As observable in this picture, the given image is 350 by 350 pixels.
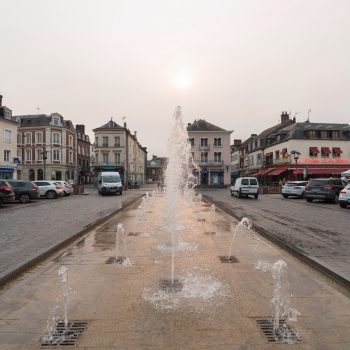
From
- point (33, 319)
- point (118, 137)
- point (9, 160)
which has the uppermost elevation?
point (118, 137)

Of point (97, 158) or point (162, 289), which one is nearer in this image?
point (162, 289)

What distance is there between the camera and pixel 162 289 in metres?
5.37

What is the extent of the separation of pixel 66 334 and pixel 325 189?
2304 cm

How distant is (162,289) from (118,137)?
6796 cm

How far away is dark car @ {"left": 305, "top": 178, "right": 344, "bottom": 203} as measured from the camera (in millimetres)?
23812

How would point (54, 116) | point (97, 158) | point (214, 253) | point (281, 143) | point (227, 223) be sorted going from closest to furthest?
point (214, 253) → point (227, 223) → point (281, 143) → point (54, 116) → point (97, 158)

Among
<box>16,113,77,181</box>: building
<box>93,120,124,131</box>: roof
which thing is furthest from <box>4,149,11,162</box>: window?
<box>93,120,124,131</box>: roof

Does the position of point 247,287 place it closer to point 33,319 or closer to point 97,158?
point 33,319

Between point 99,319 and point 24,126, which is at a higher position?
point 24,126

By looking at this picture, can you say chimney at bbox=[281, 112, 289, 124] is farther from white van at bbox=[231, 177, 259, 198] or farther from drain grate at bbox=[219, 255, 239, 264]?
drain grate at bbox=[219, 255, 239, 264]

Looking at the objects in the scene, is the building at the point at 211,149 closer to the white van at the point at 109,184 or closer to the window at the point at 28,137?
the window at the point at 28,137

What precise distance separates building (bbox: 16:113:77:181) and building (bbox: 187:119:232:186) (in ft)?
76.0

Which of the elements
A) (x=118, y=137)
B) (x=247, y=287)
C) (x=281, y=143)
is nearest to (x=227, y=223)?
(x=247, y=287)

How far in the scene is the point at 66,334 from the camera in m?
3.86
